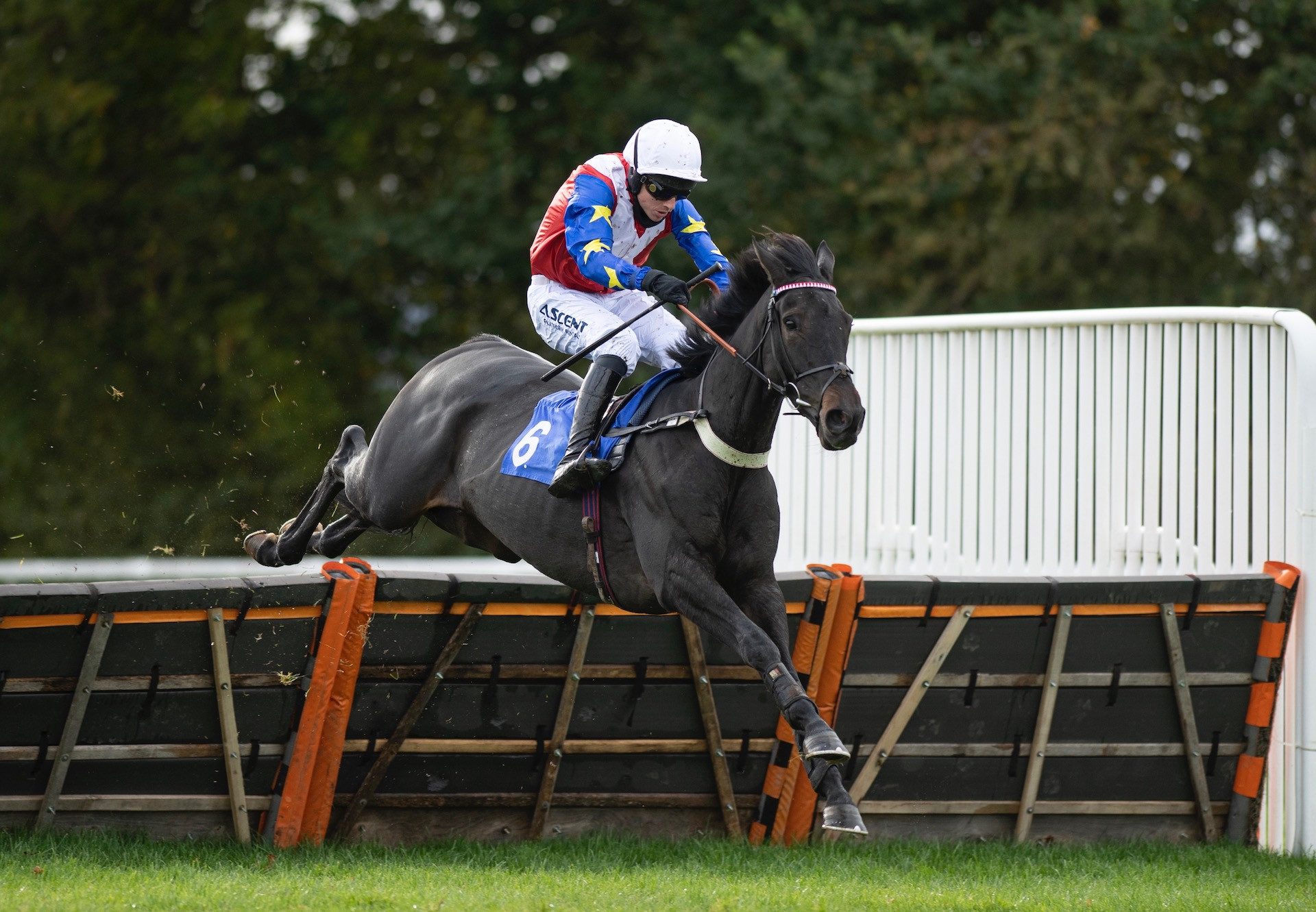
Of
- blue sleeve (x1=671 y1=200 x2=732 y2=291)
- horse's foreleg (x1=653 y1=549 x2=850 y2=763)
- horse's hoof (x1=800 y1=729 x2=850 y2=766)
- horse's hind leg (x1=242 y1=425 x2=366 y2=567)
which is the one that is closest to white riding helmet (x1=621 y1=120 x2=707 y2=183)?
blue sleeve (x1=671 y1=200 x2=732 y2=291)

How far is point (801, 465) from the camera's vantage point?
9.94m

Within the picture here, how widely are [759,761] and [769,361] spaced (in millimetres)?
2620

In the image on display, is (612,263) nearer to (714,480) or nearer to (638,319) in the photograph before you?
(638,319)

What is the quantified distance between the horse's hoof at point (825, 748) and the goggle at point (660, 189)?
7.32 feet

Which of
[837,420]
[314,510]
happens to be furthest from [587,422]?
[314,510]

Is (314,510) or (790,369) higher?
(790,369)

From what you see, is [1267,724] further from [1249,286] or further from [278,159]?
[278,159]

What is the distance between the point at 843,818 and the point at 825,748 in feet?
0.78

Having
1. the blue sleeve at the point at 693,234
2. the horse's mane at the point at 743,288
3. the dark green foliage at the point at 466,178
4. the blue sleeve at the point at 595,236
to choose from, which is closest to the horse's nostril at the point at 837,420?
→ the horse's mane at the point at 743,288

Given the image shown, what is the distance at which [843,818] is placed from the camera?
212 inches

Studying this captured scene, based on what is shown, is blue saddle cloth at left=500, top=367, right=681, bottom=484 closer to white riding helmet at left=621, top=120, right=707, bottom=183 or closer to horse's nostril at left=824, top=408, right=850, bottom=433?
white riding helmet at left=621, top=120, right=707, bottom=183

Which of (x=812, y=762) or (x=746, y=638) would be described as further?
(x=746, y=638)

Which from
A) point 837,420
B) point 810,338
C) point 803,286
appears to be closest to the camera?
point 837,420

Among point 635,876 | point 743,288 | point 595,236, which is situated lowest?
point 635,876
